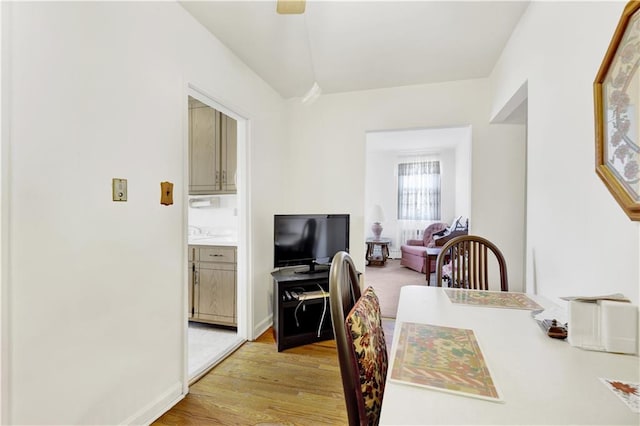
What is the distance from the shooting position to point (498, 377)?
772 millimetres

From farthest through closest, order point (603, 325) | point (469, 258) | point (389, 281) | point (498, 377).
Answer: point (389, 281) → point (469, 258) → point (603, 325) → point (498, 377)

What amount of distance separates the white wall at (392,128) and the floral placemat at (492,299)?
1.44 meters

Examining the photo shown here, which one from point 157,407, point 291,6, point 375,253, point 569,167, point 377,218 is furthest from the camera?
point 377,218

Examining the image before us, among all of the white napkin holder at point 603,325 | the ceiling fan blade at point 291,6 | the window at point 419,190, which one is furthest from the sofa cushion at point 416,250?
the ceiling fan blade at point 291,6

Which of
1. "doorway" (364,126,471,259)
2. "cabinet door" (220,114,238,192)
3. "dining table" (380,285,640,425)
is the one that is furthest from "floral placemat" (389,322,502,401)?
"doorway" (364,126,471,259)

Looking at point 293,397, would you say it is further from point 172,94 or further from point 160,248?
point 172,94

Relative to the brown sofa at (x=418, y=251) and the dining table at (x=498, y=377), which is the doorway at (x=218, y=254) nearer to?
the dining table at (x=498, y=377)

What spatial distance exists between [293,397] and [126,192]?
1.59 m

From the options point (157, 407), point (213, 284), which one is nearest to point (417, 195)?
point (213, 284)

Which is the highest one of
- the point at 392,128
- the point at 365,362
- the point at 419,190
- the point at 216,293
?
the point at 392,128

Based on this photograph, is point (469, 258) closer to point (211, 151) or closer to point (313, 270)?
point (313, 270)

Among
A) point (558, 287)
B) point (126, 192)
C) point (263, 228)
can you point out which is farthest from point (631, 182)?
point (263, 228)

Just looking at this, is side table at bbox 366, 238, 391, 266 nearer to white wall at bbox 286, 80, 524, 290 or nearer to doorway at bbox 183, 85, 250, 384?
white wall at bbox 286, 80, 524, 290

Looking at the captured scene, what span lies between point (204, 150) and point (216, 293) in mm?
1468
